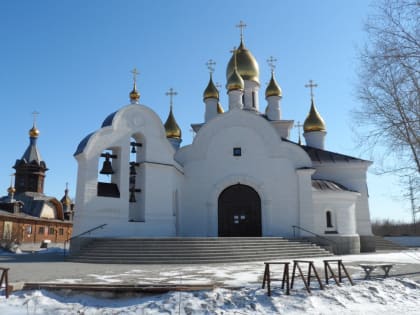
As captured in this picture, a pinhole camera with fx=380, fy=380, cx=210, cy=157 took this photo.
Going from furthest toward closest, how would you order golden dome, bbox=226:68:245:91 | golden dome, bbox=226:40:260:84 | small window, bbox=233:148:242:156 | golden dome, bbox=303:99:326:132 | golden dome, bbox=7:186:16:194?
1. golden dome, bbox=7:186:16:194
2. golden dome, bbox=226:40:260:84
3. golden dome, bbox=303:99:326:132
4. golden dome, bbox=226:68:245:91
5. small window, bbox=233:148:242:156

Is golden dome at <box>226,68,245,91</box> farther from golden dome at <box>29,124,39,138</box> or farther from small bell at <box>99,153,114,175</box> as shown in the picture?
golden dome at <box>29,124,39,138</box>

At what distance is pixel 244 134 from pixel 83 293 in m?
13.8

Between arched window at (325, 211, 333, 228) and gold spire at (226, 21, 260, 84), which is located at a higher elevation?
gold spire at (226, 21, 260, 84)

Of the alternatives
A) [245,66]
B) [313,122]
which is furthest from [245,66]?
[313,122]

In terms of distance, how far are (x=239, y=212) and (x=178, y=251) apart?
6.62 metres

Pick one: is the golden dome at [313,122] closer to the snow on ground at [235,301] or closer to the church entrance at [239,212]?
the church entrance at [239,212]

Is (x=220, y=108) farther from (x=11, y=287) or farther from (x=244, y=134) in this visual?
(x=11, y=287)

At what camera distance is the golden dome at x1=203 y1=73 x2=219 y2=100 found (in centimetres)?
2605

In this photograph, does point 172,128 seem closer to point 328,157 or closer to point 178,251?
point 328,157

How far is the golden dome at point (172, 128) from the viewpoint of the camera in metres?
28.1

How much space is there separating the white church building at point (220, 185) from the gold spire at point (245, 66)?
7.30 m

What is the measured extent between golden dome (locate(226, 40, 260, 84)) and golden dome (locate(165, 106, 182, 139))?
537 centimetres

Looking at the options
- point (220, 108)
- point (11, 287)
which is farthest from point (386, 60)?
point (220, 108)

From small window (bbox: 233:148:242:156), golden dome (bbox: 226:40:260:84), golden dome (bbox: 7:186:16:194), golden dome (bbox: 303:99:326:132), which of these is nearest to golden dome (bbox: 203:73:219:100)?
golden dome (bbox: 226:40:260:84)
